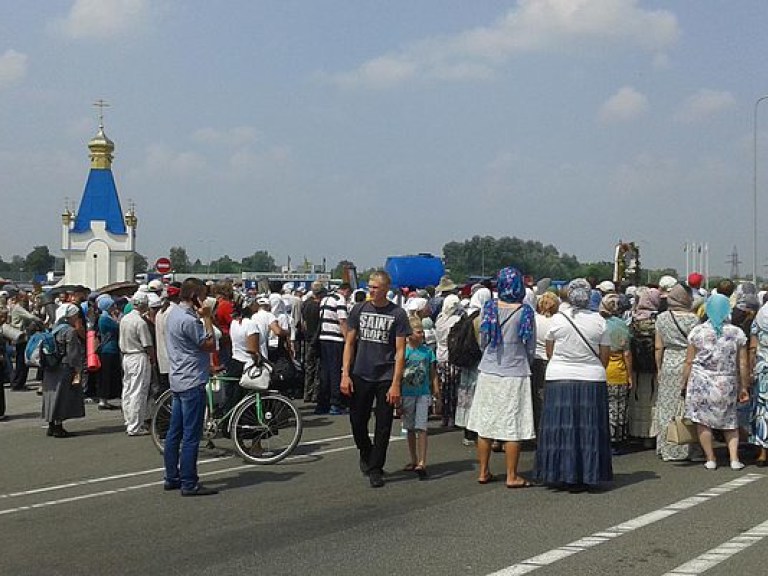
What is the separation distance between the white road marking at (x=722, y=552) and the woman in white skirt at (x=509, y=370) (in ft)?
7.22

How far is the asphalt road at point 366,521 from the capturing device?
21.4ft

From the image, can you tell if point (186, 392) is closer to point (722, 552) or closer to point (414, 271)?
point (722, 552)

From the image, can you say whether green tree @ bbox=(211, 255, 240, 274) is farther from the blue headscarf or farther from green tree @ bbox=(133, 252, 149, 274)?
the blue headscarf

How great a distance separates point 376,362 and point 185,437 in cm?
190

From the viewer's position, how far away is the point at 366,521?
7.74 metres

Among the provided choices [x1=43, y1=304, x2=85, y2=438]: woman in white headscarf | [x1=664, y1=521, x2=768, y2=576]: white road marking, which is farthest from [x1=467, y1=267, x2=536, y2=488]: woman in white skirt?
[x1=43, y1=304, x2=85, y2=438]: woman in white headscarf

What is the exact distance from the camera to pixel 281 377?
1109cm

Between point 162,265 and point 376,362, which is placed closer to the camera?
point 376,362

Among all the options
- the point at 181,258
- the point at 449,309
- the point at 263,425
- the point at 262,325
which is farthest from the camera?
the point at 181,258

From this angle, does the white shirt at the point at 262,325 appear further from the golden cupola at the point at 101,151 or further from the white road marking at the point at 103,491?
the golden cupola at the point at 101,151

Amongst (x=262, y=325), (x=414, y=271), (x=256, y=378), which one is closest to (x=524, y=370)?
(x=256, y=378)

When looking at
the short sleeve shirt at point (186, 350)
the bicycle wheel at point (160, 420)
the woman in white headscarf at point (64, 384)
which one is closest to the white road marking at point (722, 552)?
the short sleeve shirt at point (186, 350)

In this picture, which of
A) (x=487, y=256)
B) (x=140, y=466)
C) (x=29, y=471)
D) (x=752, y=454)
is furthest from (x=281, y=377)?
(x=487, y=256)

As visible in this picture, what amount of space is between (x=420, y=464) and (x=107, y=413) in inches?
298
